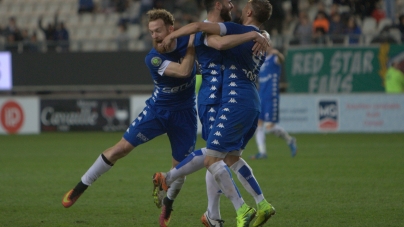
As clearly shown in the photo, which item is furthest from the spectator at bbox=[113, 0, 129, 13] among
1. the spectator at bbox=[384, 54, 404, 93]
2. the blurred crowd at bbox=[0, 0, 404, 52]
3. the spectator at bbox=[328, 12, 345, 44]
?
the spectator at bbox=[384, 54, 404, 93]

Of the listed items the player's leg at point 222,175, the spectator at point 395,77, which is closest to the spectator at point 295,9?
the spectator at point 395,77

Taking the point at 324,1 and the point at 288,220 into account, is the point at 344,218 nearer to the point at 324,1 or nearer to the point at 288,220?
the point at 288,220

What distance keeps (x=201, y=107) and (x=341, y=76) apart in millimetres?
Result: 13420

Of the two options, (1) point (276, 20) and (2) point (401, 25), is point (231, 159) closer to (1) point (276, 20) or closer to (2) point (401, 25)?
(2) point (401, 25)

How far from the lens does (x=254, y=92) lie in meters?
6.51

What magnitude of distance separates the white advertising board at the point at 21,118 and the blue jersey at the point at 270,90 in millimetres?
9588

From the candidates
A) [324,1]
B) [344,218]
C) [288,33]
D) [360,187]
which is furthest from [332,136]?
[344,218]

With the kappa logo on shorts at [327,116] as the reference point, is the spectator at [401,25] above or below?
above

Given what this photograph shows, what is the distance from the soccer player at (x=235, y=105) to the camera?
627cm

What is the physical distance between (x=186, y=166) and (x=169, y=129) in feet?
2.33

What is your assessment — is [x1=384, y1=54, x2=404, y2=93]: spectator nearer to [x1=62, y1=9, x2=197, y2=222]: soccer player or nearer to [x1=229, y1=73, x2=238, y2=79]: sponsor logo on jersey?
[x1=62, y1=9, x2=197, y2=222]: soccer player

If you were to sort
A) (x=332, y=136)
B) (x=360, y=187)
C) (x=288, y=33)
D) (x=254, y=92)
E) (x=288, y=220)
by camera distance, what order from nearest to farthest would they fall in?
(x=254, y=92) → (x=288, y=220) → (x=360, y=187) → (x=332, y=136) → (x=288, y=33)

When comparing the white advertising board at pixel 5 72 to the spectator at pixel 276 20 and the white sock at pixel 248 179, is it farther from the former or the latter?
the white sock at pixel 248 179

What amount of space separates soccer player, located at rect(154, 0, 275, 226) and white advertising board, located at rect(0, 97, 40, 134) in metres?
15.2
